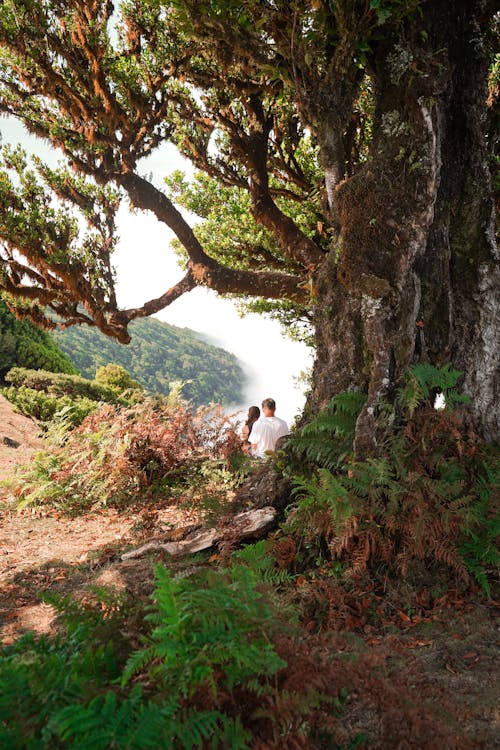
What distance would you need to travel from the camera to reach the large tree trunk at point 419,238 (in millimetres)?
5246

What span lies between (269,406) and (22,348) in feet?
45.3

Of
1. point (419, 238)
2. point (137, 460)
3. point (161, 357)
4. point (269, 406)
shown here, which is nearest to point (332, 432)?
point (419, 238)

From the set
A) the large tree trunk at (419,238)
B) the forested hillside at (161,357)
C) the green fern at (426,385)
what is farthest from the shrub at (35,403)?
the forested hillside at (161,357)

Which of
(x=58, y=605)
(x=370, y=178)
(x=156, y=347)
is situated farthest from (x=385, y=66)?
(x=156, y=347)

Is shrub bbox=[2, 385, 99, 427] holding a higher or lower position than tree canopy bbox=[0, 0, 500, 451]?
lower

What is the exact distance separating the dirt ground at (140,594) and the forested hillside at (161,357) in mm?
44315

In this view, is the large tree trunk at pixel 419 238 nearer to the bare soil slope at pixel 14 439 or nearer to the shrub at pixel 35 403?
the bare soil slope at pixel 14 439

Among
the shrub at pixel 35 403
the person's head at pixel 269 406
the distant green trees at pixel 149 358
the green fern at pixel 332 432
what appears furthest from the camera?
the distant green trees at pixel 149 358

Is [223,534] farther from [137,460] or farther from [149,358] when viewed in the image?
[149,358]

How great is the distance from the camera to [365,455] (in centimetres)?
486

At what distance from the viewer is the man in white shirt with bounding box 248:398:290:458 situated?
8.27m

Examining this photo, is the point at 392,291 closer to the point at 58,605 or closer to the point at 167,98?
the point at 58,605

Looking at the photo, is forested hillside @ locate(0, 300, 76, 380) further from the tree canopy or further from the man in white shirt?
the man in white shirt

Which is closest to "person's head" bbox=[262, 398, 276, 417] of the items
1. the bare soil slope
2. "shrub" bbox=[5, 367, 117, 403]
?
the bare soil slope
